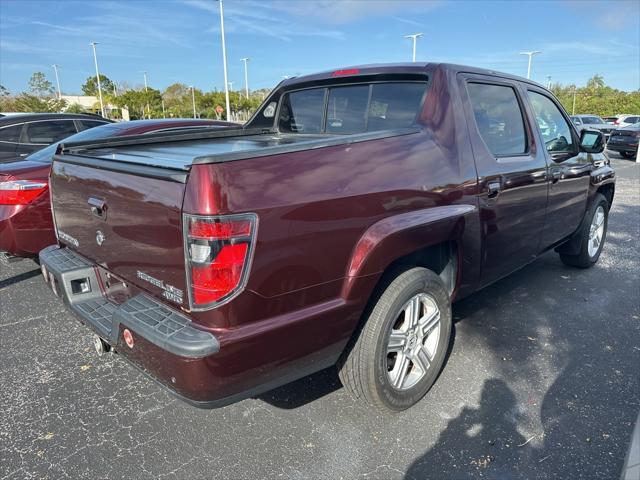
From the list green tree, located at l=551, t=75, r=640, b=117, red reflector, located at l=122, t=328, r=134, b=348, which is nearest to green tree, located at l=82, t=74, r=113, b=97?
green tree, located at l=551, t=75, r=640, b=117

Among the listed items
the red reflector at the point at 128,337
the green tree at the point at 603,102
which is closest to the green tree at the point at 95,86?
the green tree at the point at 603,102

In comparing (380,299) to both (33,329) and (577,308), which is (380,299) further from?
(33,329)

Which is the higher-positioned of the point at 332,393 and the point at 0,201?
the point at 0,201

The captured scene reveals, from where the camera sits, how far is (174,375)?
193 cm

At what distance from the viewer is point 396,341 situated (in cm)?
260

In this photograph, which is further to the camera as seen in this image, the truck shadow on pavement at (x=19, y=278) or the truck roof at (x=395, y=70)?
the truck shadow on pavement at (x=19, y=278)

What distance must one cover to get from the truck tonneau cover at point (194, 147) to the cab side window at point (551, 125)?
6.11ft

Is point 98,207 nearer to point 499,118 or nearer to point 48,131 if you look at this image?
point 499,118

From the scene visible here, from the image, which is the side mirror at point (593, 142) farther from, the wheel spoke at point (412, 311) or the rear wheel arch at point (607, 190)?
the wheel spoke at point (412, 311)

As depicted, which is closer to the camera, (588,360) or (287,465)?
(287,465)

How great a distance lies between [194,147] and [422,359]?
6.90ft

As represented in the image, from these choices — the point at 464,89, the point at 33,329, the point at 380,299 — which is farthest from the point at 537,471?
the point at 33,329

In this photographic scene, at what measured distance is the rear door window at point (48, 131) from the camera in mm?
8125

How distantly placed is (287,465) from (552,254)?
4770 millimetres
